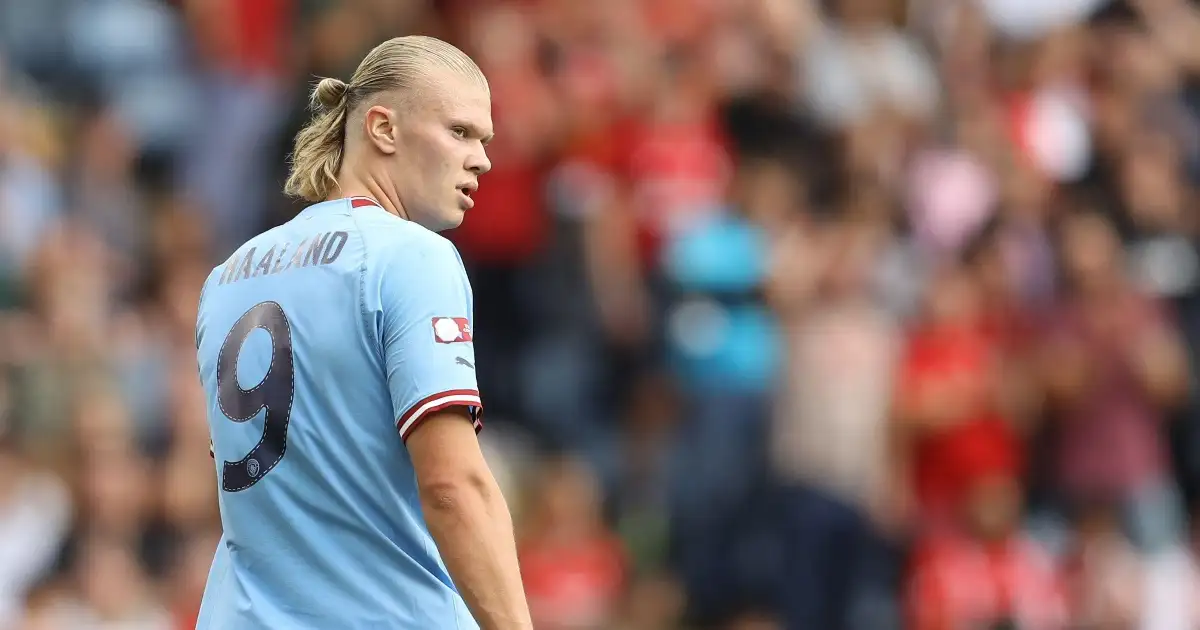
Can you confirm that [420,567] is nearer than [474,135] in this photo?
Yes

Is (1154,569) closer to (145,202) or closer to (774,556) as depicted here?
(774,556)

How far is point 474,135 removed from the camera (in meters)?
3.82

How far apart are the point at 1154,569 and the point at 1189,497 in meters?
0.66

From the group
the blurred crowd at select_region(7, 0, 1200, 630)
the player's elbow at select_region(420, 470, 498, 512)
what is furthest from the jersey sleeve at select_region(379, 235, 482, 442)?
the blurred crowd at select_region(7, 0, 1200, 630)

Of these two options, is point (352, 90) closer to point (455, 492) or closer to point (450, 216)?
point (450, 216)

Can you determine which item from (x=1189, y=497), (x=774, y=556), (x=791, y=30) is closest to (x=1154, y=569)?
(x=1189, y=497)

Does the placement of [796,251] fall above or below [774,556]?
above

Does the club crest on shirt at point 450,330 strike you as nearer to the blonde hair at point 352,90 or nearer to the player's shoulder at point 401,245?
the player's shoulder at point 401,245

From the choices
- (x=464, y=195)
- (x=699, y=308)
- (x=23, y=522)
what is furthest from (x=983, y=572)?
(x=464, y=195)

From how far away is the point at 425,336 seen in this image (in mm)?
3426

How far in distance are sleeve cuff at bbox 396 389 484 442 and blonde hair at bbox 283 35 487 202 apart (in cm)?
70

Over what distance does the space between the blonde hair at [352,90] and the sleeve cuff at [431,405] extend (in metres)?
0.70

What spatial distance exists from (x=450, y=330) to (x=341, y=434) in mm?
304

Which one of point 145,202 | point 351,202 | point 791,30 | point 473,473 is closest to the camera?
point 473,473
